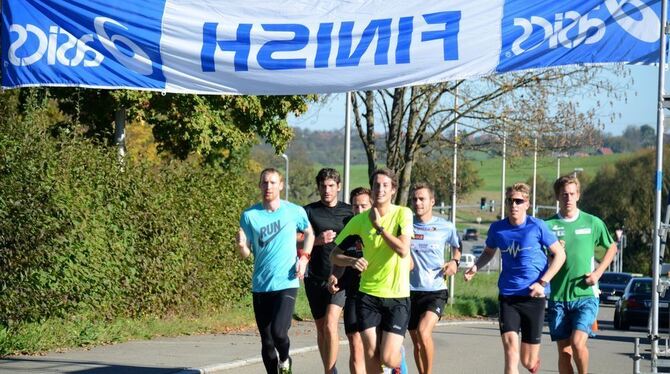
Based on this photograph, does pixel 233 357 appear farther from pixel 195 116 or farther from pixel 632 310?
pixel 632 310

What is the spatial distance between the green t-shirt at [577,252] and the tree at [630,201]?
77560 millimetres

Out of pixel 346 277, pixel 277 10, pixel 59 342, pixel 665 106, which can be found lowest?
pixel 59 342

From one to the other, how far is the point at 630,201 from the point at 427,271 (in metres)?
89.7

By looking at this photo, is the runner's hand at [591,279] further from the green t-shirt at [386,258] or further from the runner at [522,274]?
the green t-shirt at [386,258]

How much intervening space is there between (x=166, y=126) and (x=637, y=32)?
1673cm

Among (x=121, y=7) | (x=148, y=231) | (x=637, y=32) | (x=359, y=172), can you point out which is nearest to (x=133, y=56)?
(x=121, y=7)

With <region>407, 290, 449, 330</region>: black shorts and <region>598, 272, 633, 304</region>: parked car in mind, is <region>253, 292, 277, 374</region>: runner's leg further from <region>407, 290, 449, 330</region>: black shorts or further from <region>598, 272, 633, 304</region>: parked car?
<region>598, 272, 633, 304</region>: parked car

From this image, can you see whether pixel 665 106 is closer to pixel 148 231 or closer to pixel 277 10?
pixel 277 10

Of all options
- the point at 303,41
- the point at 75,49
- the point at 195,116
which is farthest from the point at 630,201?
the point at 75,49

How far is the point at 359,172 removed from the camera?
142 meters

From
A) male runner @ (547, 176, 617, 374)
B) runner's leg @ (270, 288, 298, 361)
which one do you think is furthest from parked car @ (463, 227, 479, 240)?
runner's leg @ (270, 288, 298, 361)

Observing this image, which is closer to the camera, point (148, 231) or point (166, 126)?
point (148, 231)

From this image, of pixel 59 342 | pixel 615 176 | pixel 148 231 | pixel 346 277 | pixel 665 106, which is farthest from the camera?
pixel 615 176

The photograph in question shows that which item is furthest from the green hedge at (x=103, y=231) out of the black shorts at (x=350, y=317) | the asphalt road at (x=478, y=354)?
the black shorts at (x=350, y=317)
